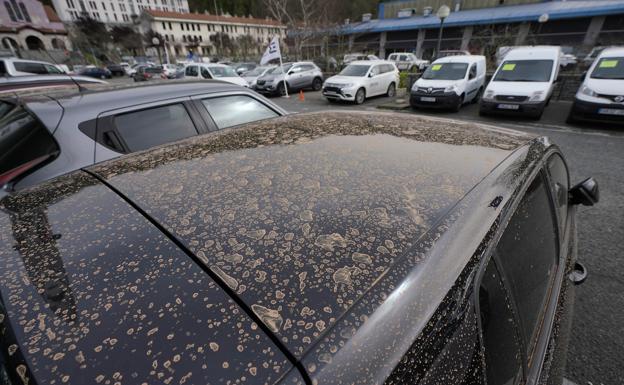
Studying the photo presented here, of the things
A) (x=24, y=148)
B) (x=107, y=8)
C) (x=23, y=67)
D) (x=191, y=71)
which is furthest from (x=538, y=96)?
(x=107, y=8)

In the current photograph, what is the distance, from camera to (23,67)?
1118cm

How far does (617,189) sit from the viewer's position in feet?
14.4

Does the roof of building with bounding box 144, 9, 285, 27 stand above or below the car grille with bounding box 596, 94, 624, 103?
above

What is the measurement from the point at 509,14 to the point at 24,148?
39133 mm

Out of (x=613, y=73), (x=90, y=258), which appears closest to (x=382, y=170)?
(x=90, y=258)

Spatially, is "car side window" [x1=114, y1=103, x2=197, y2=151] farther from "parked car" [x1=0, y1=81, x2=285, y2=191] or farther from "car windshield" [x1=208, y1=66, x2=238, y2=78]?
"car windshield" [x1=208, y1=66, x2=238, y2=78]

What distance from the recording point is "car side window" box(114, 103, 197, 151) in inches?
93.0

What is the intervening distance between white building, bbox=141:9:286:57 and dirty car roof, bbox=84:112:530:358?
212 ft

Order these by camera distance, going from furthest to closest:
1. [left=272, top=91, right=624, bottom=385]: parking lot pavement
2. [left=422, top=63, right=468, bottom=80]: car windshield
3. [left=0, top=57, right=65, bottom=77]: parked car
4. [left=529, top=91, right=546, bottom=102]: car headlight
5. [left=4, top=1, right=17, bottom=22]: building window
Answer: [left=4, top=1, right=17, bottom=22]: building window, [left=422, top=63, right=468, bottom=80]: car windshield, [left=0, top=57, right=65, bottom=77]: parked car, [left=529, top=91, right=546, bottom=102]: car headlight, [left=272, top=91, right=624, bottom=385]: parking lot pavement

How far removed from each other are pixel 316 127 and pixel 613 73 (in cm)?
1069

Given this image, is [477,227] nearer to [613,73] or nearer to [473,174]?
[473,174]

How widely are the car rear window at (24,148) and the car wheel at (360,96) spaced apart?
12.1m

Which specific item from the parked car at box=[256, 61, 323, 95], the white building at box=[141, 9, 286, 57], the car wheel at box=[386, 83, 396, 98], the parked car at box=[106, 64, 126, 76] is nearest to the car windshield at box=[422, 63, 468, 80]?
the car wheel at box=[386, 83, 396, 98]

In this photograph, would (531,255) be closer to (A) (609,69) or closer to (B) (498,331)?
(B) (498,331)
